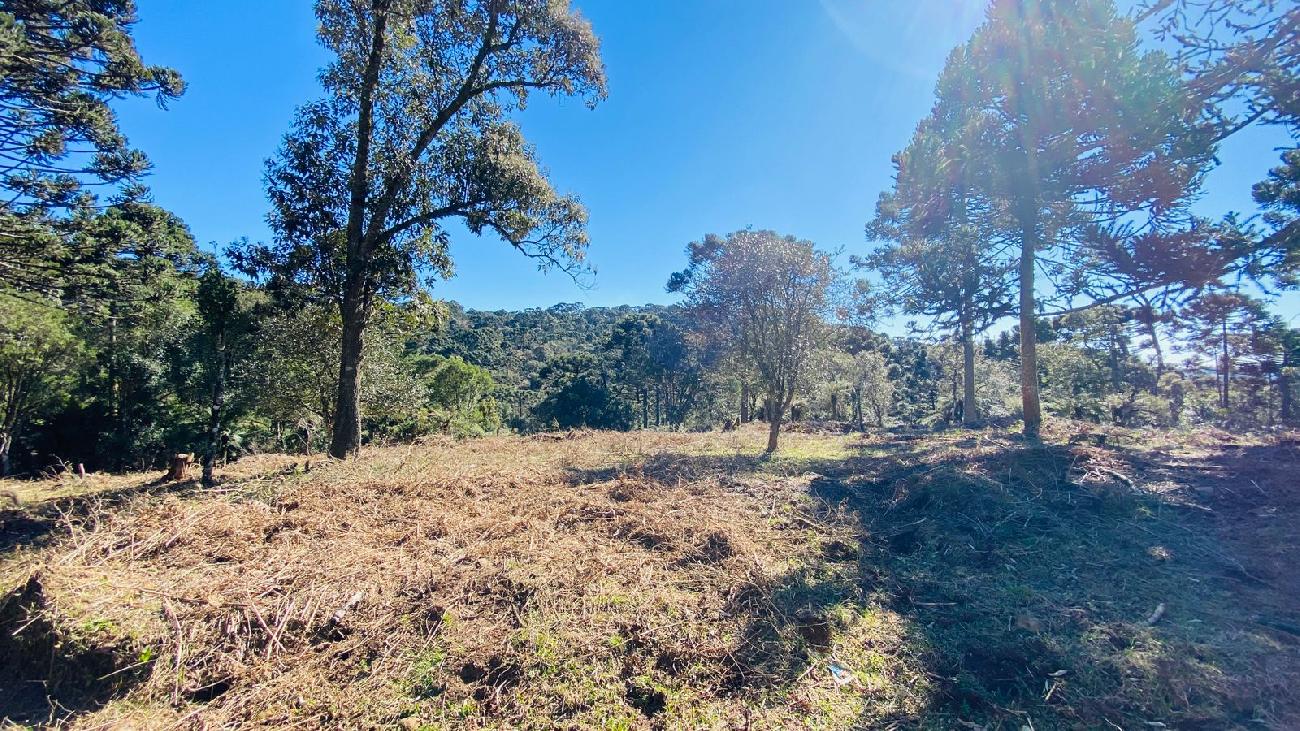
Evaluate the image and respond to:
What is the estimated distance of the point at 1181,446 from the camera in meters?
8.36

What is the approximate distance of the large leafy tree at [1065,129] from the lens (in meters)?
9.14

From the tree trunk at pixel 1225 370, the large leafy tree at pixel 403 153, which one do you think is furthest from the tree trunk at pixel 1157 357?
the large leafy tree at pixel 403 153

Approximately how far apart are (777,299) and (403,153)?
846 cm

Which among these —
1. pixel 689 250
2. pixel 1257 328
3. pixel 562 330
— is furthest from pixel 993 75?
pixel 562 330

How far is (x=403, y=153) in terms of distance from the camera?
28.6ft

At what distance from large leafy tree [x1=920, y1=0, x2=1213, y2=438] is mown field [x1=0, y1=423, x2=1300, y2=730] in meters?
6.63

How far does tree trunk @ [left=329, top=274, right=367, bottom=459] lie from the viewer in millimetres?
8875

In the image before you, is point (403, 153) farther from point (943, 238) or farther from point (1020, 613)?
point (943, 238)

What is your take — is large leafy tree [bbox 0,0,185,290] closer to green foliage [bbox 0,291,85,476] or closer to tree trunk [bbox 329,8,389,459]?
tree trunk [bbox 329,8,389,459]

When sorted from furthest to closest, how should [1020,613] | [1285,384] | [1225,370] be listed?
[1225,370], [1285,384], [1020,613]

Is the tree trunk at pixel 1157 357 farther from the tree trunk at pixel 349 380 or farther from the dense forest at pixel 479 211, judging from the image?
the tree trunk at pixel 349 380

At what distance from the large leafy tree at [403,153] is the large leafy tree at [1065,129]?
10.5 meters

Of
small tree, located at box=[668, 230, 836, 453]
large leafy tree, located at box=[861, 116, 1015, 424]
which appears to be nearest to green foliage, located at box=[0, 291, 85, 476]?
small tree, located at box=[668, 230, 836, 453]

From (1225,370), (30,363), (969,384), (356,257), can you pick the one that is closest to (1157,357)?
(1225,370)
